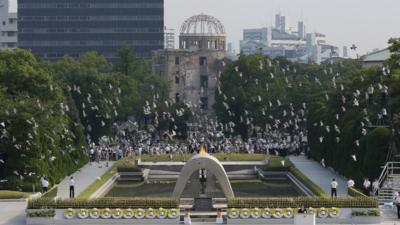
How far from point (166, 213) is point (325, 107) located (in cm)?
4164

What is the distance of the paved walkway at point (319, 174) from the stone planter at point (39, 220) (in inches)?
686

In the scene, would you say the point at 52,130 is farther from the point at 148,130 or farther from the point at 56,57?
the point at 56,57

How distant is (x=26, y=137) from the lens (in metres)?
70.6

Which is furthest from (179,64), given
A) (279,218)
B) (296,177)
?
(279,218)

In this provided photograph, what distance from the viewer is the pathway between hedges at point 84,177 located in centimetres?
6975

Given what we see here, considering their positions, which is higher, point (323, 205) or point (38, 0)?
point (38, 0)

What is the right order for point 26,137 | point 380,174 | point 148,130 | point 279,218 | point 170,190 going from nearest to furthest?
point 279,218
point 380,174
point 26,137
point 170,190
point 148,130

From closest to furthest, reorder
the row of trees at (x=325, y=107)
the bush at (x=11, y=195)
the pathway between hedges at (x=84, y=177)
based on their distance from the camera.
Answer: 1. the bush at (x=11, y=195)
2. the row of trees at (x=325, y=107)
3. the pathway between hedges at (x=84, y=177)

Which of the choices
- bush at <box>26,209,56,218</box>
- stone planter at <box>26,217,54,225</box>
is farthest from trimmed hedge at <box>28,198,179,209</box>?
stone planter at <box>26,217,54,225</box>

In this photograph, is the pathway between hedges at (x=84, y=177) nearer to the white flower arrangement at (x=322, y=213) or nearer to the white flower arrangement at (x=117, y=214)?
the white flower arrangement at (x=117, y=214)

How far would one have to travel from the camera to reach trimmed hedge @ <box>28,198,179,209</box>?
56.1 metres

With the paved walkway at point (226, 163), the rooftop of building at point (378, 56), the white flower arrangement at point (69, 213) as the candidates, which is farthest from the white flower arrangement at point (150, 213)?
the rooftop of building at point (378, 56)

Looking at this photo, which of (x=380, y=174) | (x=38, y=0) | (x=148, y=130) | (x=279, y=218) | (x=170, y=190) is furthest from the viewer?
(x=38, y=0)

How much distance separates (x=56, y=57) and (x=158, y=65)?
2612 cm
